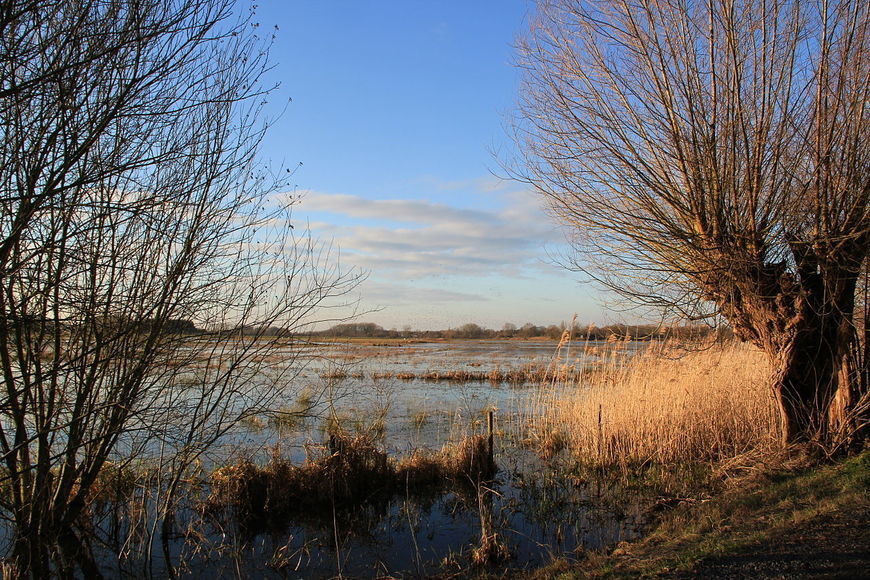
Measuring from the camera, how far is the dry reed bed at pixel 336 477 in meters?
7.51

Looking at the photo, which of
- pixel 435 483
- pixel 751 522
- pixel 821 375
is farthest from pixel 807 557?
pixel 435 483

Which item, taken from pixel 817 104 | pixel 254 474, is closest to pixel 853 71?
pixel 817 104

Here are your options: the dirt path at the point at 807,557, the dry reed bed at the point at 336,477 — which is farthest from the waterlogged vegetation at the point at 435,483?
the dirt path at the point at 807,557

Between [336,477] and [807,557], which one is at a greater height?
[807,557]

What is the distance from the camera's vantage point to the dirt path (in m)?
3.79

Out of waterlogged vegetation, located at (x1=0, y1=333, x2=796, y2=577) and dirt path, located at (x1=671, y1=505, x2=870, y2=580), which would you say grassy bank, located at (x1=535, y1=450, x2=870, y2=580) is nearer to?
dirt path, located at (x1=671, y1=505, x2=870, y2=580)

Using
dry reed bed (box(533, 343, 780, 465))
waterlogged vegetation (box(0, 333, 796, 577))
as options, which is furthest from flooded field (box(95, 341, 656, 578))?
dry reed bed (box(533, 343, 780, 465))

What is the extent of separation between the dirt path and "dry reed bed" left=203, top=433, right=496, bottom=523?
3618 millimetres

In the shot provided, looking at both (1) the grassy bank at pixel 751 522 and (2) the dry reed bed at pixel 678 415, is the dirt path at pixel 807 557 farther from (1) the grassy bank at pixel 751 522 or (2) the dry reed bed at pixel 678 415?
(2) the dry reed bed at pixel 678 415

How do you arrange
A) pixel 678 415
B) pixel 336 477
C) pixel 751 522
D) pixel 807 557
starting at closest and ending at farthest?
pixel 807 557, pixel 751 522, pixel 336 477, pixel 678 415

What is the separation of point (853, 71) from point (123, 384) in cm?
827

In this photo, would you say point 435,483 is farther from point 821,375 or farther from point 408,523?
point 821,375

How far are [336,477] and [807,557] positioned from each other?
5.90m

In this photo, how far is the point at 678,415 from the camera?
9.32 meters
